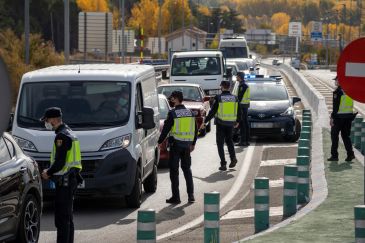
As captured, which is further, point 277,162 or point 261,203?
point 277,162

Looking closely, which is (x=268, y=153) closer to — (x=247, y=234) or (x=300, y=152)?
(x=300, y=152)

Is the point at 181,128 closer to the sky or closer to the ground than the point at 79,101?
closer to the ground

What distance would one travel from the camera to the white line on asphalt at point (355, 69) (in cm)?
969

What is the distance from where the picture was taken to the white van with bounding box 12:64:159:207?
15.4 m

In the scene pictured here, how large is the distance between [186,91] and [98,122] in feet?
47.3

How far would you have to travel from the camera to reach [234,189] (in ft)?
60.1

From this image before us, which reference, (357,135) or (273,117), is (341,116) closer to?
(357,135)

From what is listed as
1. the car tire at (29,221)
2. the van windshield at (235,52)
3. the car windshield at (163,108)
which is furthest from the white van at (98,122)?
the van windshield at (235,52)

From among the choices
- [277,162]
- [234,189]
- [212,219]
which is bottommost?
[277,162]

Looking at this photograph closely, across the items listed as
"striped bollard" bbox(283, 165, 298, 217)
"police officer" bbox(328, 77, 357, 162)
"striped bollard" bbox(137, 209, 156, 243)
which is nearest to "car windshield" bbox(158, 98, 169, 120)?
"police officer" bbox(328, 77, 357, 162)

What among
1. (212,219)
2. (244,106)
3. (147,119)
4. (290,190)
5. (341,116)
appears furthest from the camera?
(244,106)

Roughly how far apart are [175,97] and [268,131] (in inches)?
411

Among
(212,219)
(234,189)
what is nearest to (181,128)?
(234,189)

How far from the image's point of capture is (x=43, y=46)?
57.1m
